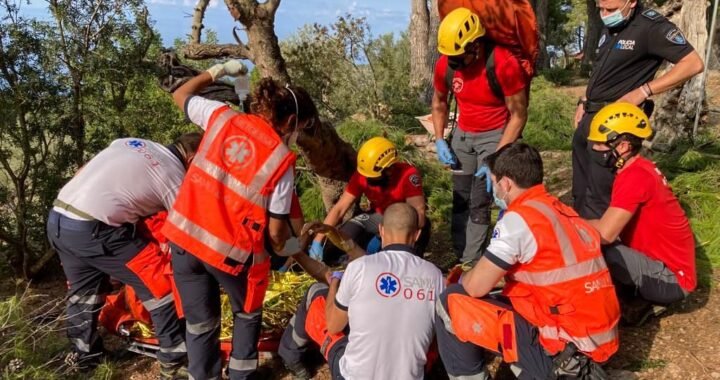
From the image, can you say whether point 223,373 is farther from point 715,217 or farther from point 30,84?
point 715,217

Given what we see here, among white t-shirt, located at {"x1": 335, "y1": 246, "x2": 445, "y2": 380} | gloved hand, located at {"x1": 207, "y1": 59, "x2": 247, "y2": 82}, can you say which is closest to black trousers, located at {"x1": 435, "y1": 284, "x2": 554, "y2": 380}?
white t-shirt, located at {"x1": 335, "y1": 246, "x2": 445, "y2": 380}

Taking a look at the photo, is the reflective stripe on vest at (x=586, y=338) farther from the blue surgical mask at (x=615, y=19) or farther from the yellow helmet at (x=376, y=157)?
the blue surgical mask at (x=615, y=19)

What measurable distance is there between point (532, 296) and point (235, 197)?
1467mm

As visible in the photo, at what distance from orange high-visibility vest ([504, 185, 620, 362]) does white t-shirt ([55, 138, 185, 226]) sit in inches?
74.7

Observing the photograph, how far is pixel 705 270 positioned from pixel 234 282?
11.0 feet

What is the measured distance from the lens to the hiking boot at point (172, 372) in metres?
3.19

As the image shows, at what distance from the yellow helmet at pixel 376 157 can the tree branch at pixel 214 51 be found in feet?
4.68

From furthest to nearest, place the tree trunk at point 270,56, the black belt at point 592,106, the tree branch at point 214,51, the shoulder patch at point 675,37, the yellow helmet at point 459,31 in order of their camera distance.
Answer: the tree branch at point 214,51 < the tree trunk at point 270,56 < the black belt at point 592,106 < the yellow helmet at point 459,31 < the shoulder patch at point 675,37

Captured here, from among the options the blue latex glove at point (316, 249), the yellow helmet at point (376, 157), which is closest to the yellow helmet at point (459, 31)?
the yellow helmet at point (376, 157)

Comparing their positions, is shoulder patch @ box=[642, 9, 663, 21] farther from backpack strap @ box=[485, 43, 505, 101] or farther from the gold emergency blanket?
the gold emergency blanket

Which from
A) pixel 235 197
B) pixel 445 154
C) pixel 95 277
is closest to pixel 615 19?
pixel 445 154

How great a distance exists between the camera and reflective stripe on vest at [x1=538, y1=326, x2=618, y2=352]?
2424 mm

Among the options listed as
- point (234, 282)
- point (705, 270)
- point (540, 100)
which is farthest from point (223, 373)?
point (540, 100)

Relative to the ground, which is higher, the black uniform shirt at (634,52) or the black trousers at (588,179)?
the black uniform shirt at (634,52)
